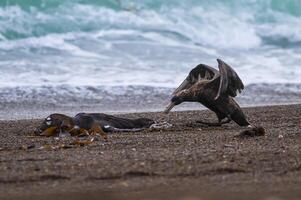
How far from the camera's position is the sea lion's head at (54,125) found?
21.4ft

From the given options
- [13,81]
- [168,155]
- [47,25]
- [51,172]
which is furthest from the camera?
[47,25]

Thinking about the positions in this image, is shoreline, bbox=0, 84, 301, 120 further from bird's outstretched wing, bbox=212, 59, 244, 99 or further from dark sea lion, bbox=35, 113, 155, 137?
bird's outstretched wing, bbox=212, 59, 244, 99

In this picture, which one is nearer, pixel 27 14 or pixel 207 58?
pixel 207 58

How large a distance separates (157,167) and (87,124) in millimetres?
2095

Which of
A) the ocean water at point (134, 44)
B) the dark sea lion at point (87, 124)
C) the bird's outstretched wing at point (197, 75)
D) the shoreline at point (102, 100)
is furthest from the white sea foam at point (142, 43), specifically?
the bird's outstretched wing at point (197, 75)

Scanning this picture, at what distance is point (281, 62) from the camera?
13484 millimetres

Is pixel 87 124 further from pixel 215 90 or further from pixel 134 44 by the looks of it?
pixel 134 44

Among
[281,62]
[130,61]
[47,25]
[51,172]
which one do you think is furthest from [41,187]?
[47,25]

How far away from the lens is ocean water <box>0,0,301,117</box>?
10766 millimetres

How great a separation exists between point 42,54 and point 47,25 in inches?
89.6

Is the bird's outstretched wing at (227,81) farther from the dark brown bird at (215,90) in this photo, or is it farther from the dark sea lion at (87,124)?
Result: the dark sea lion at (87,124)

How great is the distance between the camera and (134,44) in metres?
14.2

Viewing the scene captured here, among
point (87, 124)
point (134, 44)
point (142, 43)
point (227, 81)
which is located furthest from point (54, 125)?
point (142, 43)

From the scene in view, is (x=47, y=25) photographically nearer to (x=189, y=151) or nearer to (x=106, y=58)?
(x=106, y=58)
